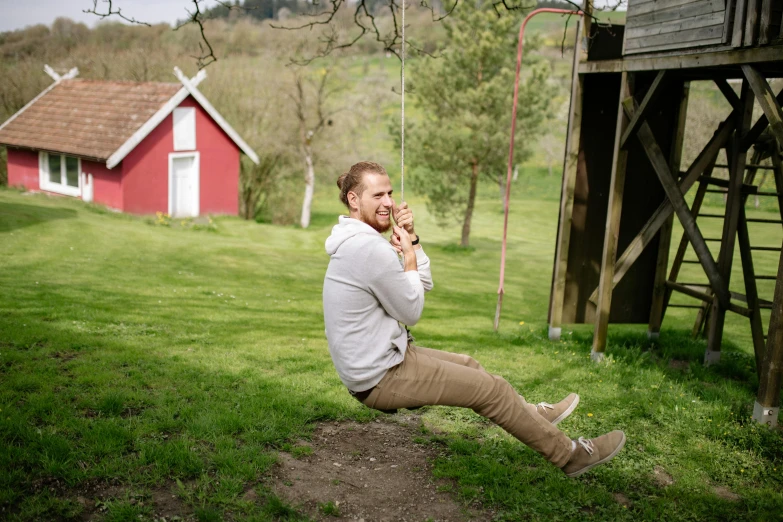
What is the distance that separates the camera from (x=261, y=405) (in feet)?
18.5

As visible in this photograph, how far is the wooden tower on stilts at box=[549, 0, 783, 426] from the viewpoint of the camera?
19.1 ft

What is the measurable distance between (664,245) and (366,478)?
5976mm

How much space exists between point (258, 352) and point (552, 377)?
10.6ft

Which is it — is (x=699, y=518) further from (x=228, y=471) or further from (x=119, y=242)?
(x=119, y=242)

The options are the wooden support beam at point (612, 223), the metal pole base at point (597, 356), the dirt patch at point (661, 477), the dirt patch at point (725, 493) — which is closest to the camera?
the dirt patch at point (725, 493)

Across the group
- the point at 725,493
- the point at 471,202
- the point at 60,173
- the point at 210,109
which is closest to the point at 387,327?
the point at 725,493

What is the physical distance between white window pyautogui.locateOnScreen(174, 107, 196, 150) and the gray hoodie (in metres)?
23.2

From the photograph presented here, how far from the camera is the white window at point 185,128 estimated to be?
2538cm

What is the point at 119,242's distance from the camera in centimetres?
1656

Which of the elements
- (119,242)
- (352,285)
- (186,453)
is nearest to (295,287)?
(119,242)

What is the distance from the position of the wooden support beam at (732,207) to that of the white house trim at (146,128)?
19046 mm

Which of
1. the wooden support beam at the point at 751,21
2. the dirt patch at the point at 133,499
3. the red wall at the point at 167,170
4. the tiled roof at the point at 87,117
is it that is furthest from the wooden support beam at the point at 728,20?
the red wall at the point at 167,170

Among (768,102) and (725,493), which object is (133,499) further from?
(768,102)

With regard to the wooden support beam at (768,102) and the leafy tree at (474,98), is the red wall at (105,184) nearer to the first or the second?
the leafy tree at (474,98)
